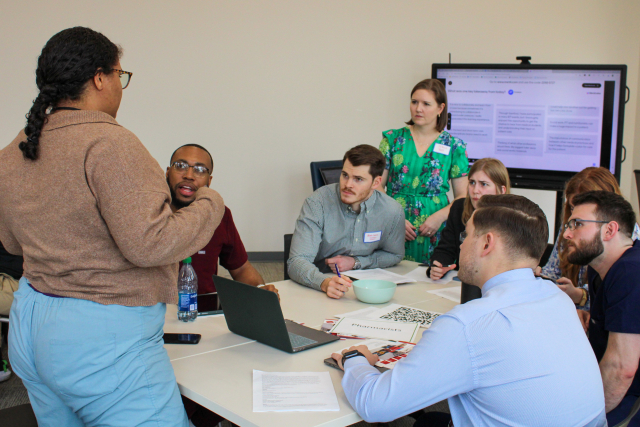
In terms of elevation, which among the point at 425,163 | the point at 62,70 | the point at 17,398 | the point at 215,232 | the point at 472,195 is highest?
the point at 62,70

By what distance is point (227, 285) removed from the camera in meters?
1.73

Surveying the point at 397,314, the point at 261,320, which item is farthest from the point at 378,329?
the point at 261,320

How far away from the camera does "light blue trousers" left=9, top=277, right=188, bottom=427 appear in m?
1.25

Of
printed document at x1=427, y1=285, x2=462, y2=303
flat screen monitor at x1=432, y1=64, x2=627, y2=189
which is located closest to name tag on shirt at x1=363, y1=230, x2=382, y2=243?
printed document at x1=427, y1=285, x2=462, y2=303

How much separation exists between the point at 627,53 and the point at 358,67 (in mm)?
2814

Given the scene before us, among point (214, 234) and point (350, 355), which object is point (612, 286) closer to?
point (350, 355)

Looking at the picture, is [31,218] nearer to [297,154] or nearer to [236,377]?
[236,377]

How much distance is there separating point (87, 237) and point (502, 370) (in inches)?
38.9

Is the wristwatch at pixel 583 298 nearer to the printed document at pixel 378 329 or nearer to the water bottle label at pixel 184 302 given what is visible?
the printed document at pixel 378 329

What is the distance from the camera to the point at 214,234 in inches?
104

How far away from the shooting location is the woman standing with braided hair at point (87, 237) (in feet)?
4.00

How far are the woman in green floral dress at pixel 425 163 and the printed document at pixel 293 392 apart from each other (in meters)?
2.01

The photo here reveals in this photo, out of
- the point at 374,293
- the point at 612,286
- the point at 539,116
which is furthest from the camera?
the point at 539,116

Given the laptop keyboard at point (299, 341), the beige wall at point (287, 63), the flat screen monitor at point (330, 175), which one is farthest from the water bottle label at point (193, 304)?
the beige wall at point (287, 63)
